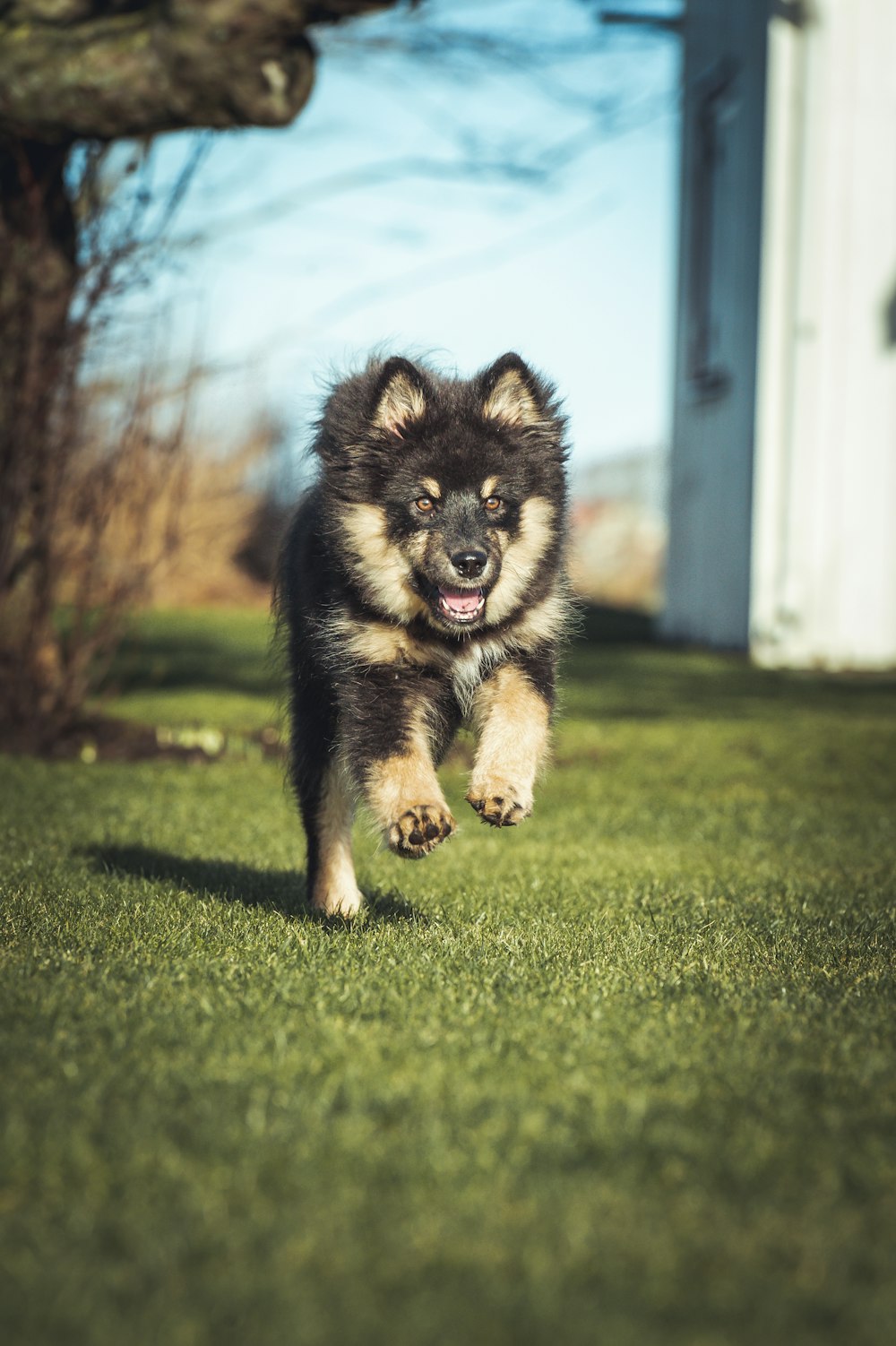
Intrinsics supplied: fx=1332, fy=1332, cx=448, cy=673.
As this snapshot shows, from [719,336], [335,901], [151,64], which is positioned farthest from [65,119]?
[719,336]

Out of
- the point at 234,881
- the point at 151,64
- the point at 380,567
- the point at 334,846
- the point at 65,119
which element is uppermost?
the point at 151,64

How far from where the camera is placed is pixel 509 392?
4156 mm

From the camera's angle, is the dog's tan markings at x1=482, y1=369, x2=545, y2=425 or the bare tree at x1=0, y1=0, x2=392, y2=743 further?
the bare tree at x1=0, y1=0, x2=392, y2=743

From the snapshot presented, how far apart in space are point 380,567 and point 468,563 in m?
0.29

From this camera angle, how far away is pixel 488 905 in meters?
4.29

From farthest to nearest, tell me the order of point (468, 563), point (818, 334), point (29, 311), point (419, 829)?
1. point (818, 334)
2. point (29, 311)
3. point (468, 563)
4. point (419, 829)

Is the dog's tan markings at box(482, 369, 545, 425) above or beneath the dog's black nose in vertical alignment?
above

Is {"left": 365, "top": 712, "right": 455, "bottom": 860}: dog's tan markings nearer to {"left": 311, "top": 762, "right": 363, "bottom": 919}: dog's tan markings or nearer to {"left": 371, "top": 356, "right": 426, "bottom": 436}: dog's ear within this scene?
{"left": 311, "top": 762, "right": 363, "bottom": 919}: dog's tan markings

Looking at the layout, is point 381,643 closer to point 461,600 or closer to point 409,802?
point 461,600

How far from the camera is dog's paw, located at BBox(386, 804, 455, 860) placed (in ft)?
11.5

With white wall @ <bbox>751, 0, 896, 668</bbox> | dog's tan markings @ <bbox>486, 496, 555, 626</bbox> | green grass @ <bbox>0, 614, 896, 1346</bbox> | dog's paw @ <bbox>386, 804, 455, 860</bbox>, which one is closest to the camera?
green grass @ <bbox>0, 614, 896, 1346</bbox>

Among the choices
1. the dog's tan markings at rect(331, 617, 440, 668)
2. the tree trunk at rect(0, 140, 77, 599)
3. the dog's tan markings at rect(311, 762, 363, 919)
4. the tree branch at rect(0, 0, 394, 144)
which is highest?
the tree branch at rect(0, 0, 394, 144)

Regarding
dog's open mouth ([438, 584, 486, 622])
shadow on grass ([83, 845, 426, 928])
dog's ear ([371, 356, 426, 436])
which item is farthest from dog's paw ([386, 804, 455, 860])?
dog's ear ([371, 356, 426, 436])

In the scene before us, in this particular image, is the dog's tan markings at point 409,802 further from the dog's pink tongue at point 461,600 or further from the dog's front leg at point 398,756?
the dog's pink tongue at point 461,600
